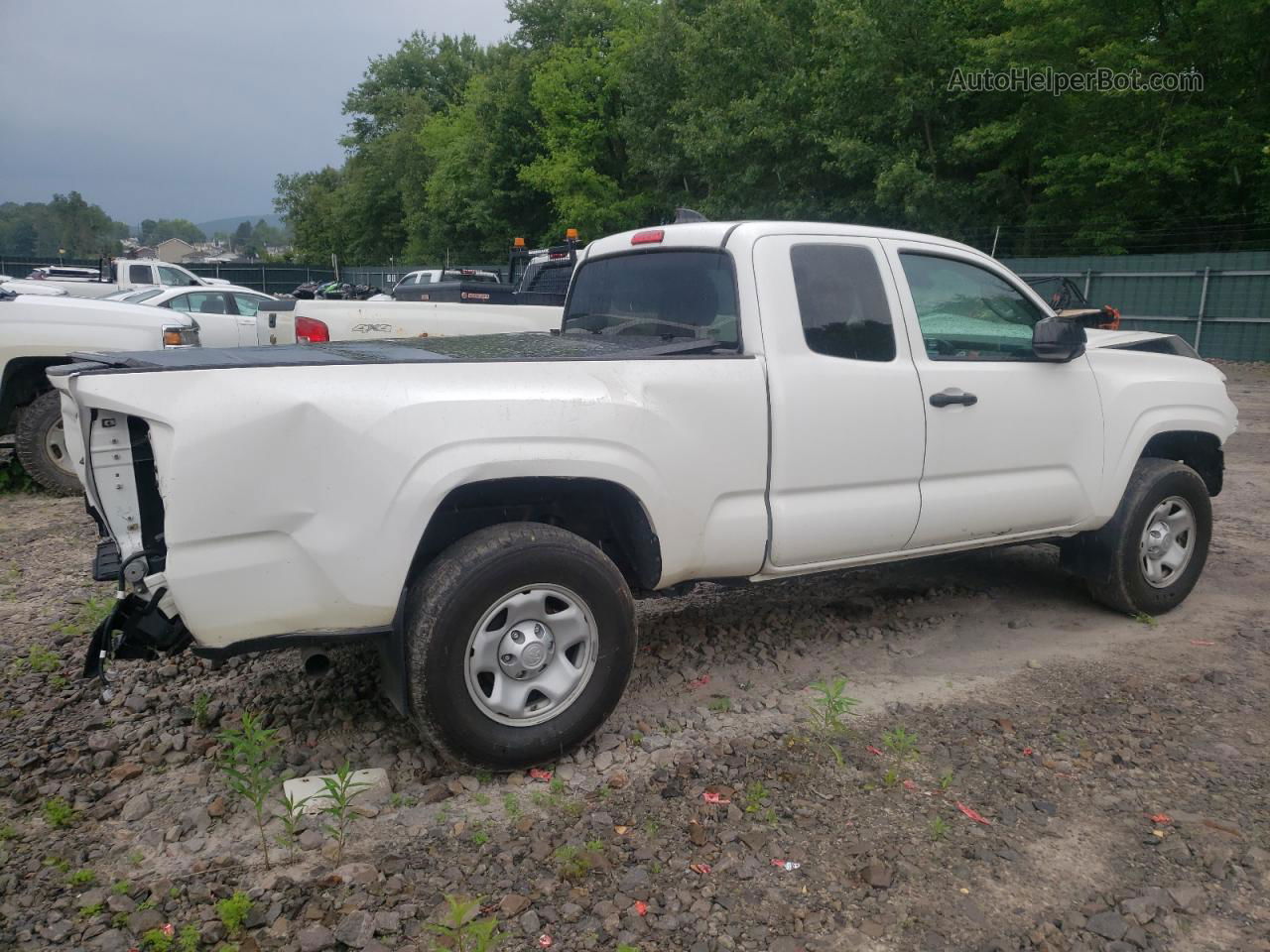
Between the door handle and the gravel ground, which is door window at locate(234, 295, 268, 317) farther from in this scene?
the door handle

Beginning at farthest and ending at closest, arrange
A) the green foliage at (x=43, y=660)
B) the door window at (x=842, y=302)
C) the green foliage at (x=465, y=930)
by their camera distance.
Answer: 1. the green foliage at (x=43, y=660)
2. the door window at (x=842, y=302)
3. the green foliage at (x=465, y=930)

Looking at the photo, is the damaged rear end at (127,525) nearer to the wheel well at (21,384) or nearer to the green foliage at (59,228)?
the wheel well at (21,384)

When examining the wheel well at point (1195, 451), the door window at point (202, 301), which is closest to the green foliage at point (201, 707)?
the wheel well at point (1195, 451)

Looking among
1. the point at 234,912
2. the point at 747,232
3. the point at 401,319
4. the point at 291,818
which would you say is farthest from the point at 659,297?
the point at 401,319

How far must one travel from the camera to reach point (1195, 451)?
5387mm

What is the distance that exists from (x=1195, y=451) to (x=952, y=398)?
2095 millimetres

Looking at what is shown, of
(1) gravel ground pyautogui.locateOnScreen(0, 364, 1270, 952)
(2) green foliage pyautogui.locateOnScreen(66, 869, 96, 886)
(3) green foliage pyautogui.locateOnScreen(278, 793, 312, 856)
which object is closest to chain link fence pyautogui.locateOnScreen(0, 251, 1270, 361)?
(1) gravel ground pyautogui.locateOnScreen(0, 364, 1270, 952)

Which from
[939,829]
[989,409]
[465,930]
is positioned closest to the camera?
[465,930]

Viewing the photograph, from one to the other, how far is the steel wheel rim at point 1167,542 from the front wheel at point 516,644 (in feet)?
10.1

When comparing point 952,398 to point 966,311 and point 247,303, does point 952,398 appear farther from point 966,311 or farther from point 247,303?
point 247,303

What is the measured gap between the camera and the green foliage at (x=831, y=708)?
372 centimetres

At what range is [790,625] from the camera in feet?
16.2

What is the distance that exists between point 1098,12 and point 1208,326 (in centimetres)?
734

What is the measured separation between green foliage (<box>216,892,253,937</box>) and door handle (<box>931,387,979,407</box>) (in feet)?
10.3
